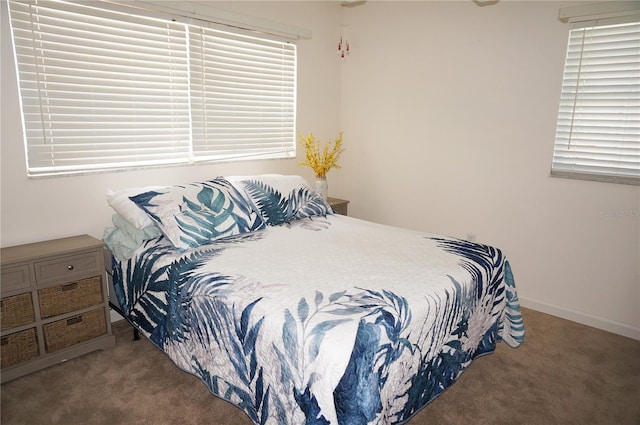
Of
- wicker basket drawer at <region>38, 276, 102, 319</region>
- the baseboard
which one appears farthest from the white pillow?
the baseboard

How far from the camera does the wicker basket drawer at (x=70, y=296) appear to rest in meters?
2.30

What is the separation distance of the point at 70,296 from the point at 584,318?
338 cm

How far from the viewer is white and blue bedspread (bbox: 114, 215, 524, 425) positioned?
1559 mm

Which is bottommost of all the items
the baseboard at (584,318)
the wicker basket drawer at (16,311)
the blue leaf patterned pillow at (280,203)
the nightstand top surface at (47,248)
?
the baseboard at (584,318)

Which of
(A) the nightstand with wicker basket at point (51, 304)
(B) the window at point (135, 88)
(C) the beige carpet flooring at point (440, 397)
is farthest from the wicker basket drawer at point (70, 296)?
(B) the window at point (135, 88)

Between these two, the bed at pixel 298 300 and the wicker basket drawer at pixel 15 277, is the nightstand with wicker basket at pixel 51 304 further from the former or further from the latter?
the bed at pixel 298 300

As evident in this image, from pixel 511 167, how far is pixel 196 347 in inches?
103

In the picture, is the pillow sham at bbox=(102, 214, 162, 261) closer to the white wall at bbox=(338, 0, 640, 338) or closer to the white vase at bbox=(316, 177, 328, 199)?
the white vase at bbox=(316, 177, 328, 199)

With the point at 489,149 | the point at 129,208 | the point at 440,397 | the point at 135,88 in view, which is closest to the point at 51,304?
the point at 129,208

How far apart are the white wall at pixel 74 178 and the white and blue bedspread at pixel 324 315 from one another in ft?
1.46

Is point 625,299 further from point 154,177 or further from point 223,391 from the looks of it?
point 154,177

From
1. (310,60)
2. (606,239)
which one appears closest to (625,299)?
(606,239)

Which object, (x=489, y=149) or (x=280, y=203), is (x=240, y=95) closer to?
(x=280, y=203)

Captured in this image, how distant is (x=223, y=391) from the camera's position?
196 cm
